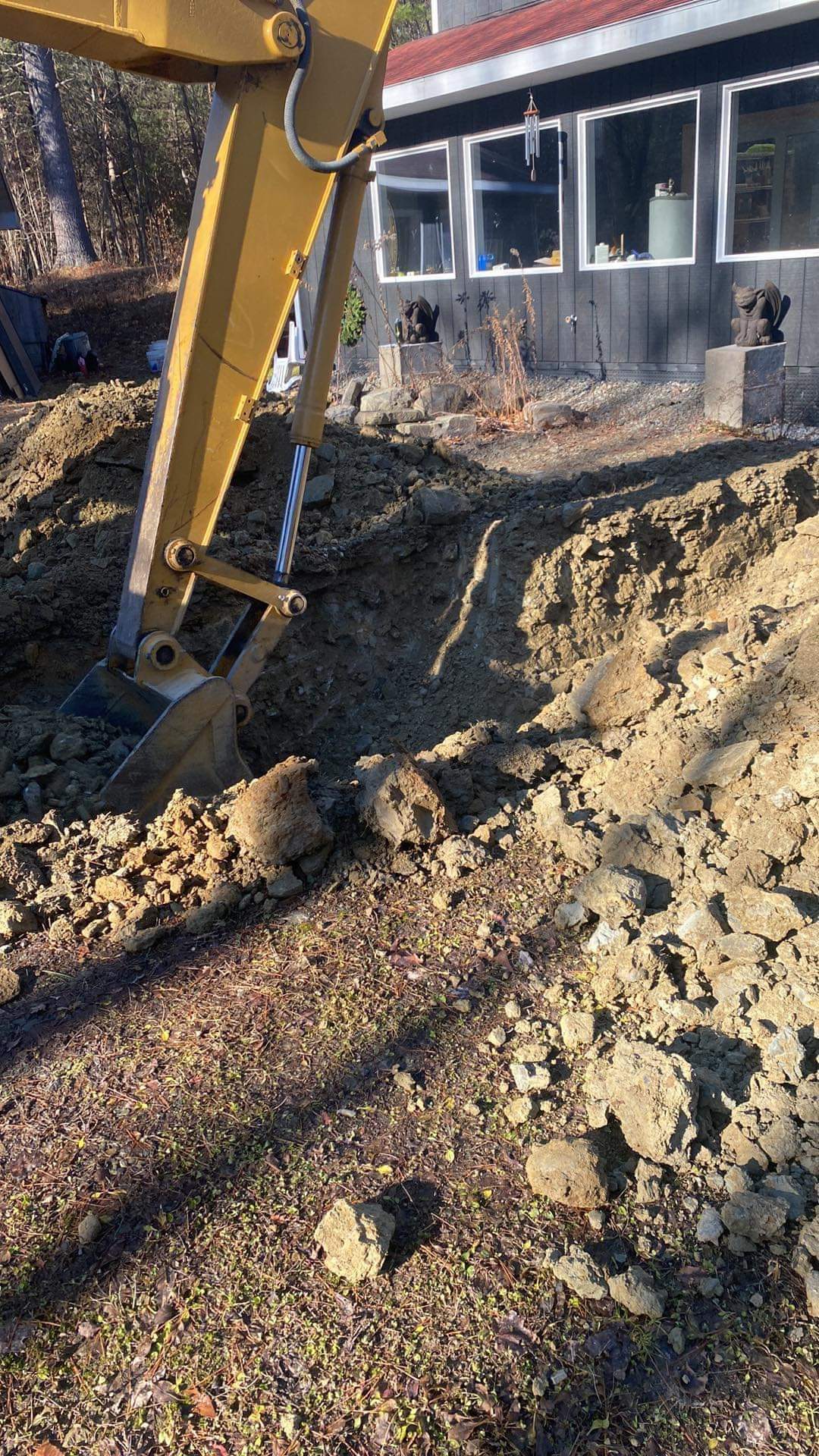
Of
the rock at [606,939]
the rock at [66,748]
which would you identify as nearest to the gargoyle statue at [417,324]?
the rock at [66,748]

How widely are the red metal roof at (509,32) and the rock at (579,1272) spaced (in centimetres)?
1063

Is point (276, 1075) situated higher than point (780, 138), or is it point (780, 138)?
point (780, 138)

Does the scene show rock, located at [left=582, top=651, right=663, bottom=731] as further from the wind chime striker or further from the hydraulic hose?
the wind chime striker

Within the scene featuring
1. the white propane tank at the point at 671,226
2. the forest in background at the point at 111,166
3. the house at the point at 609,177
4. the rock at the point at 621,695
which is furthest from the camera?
the forest in background at the point at 111,166

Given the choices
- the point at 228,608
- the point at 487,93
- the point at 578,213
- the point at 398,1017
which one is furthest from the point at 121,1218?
the point at 487,93

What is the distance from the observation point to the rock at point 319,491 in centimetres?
579

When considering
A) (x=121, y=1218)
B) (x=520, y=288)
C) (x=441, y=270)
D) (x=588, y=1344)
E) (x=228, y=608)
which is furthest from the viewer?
(x=441, y=270)

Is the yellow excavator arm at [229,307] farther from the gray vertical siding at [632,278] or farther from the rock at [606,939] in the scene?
the gray vertical siding at [632,278]

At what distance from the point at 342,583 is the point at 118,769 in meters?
2.12

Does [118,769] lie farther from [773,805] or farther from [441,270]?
[441,270]

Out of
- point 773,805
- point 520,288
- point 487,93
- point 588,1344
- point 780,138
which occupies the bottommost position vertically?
point 588,1344

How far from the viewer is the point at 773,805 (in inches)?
125

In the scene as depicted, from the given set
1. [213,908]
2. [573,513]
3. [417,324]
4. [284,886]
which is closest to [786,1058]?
[284,886]

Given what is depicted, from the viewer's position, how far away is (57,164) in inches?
734
